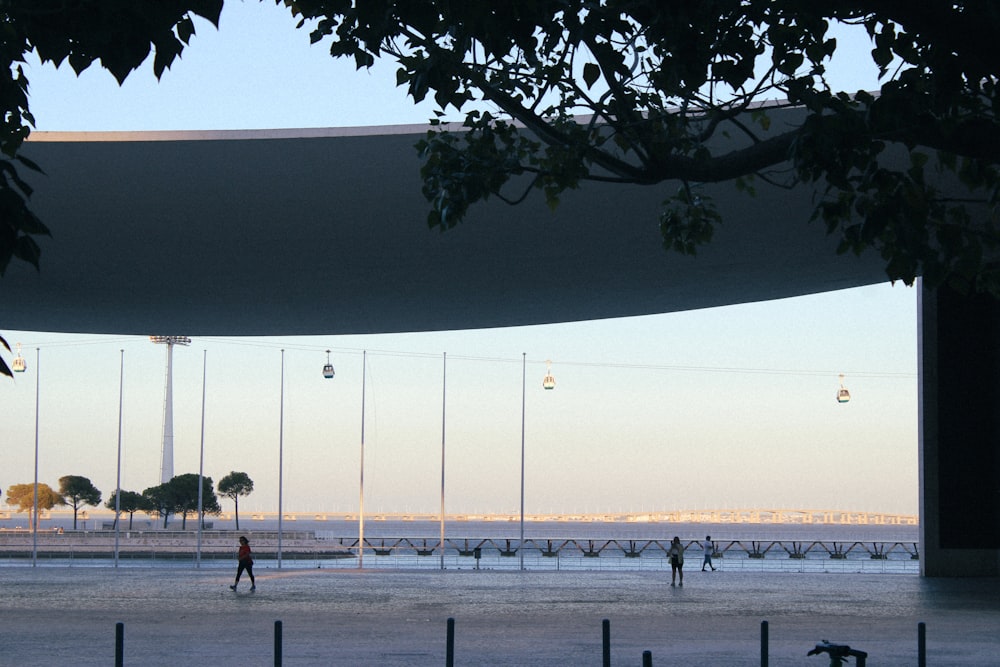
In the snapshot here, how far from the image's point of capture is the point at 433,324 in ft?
129

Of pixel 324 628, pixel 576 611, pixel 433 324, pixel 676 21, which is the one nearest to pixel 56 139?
pixel 324 628

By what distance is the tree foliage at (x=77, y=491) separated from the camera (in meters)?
112

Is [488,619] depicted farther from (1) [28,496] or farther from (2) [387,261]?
(1) [28,496]

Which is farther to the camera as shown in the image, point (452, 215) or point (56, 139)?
point (56, 139)

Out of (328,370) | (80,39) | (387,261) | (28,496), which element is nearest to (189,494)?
(28,496)

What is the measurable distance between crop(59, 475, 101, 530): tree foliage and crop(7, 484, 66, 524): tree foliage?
126cm

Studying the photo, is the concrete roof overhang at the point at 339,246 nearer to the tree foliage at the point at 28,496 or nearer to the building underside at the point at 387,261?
the building underside at the point at 387,261

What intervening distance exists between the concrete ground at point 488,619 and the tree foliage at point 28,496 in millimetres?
83105

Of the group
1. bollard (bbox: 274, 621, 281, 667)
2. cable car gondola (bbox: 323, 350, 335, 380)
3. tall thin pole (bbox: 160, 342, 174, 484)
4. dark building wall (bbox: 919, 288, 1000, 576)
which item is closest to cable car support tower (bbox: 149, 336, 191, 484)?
tall thin pole (bbox: 160, 342, 174, 484)

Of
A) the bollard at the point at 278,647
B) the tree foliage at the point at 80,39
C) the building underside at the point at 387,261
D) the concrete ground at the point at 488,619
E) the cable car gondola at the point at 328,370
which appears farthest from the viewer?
the cable car gondola at the point at 328,370

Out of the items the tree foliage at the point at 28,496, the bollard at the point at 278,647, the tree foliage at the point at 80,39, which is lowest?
the tree foliage at the point at 28,496

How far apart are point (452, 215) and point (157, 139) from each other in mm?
12105

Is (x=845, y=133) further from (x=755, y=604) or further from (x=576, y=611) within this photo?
(x=755, y=604)

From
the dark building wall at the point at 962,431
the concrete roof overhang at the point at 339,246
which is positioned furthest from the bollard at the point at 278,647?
the dark building wall at the point at 962,431
